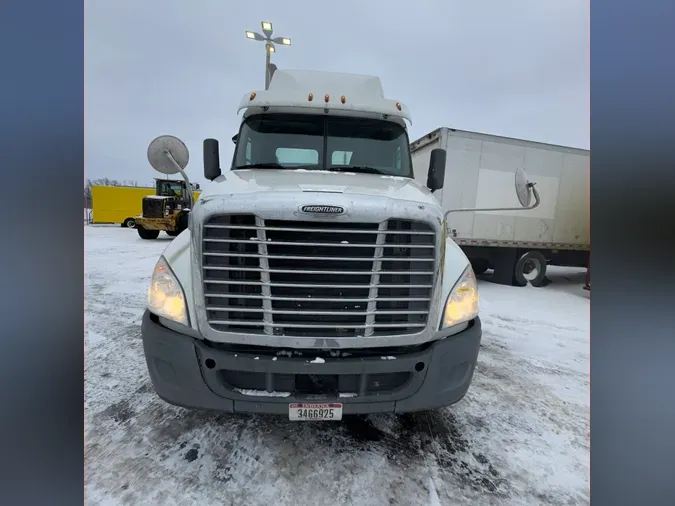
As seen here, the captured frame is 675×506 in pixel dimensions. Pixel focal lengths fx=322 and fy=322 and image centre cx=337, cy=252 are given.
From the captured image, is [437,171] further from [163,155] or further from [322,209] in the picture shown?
[163,155]

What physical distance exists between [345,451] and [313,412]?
1.99 feet

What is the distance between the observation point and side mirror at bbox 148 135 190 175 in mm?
3080

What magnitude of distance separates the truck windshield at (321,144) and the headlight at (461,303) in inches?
57.7

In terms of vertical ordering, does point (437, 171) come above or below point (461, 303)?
above

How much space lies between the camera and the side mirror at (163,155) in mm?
3080

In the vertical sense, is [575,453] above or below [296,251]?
below

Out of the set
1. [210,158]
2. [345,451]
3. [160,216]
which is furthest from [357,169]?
[160,216]

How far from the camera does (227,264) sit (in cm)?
208

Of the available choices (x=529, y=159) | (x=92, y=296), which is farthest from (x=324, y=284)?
(x=529, y=159)

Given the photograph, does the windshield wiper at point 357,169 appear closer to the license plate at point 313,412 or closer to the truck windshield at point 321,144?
the truck windshield at point 321,144

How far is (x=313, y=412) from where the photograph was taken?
6.72ft

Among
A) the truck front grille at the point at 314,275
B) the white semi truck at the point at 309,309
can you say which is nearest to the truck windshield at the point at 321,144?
the white semi truck at the point at 309,309
